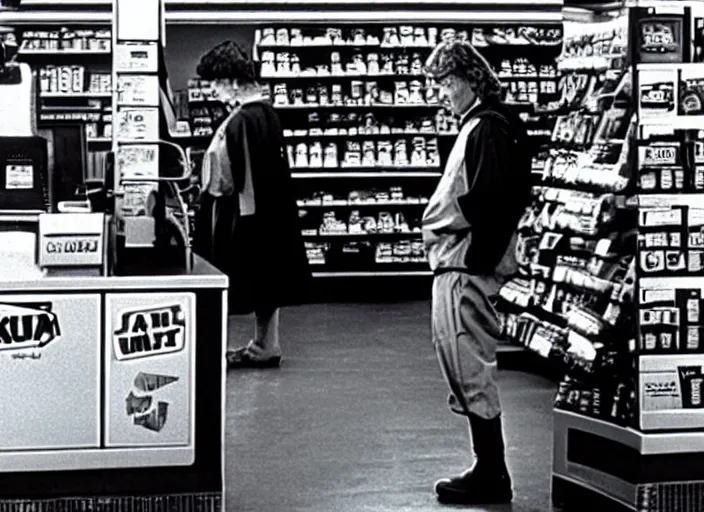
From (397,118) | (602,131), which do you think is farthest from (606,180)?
(397,118)

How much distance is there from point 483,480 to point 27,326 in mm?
1927

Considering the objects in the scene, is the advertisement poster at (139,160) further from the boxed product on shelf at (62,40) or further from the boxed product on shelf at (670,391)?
the boxed product on shelf at (62,40)

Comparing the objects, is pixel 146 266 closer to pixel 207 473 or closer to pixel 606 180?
pixel 207 473

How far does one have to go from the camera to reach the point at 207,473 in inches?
190

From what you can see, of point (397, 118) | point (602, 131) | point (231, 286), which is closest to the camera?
point (602, 131)

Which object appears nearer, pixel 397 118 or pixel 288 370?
pixel 288 370

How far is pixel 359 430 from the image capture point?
23.2 feet

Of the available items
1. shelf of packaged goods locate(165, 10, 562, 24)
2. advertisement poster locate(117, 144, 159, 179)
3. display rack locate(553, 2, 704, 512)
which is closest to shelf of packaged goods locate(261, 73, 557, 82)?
shelf of packaged goods locate(165, 10, 562, 24)

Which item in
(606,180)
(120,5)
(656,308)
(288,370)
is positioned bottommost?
(288,370)

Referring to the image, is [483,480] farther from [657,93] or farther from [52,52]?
[52,52]

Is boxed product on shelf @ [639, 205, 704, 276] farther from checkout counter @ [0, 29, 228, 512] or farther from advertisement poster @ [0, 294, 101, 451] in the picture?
advertisement poster @ [0, 294, 101, 451]

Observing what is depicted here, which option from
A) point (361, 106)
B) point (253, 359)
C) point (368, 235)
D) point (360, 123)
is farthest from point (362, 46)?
point (253, 359)

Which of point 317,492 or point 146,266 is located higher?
point 146,266

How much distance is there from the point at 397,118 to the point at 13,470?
359 inches
